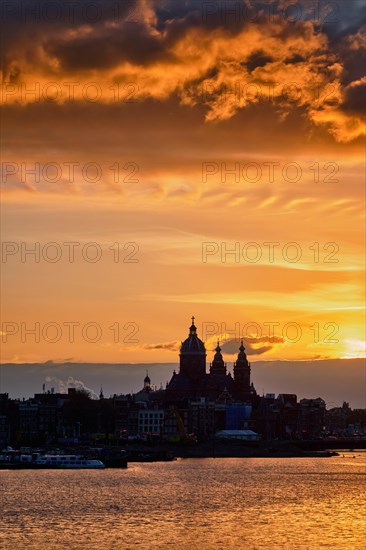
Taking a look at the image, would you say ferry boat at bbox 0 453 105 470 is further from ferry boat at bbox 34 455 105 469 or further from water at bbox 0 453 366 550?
water at bbox 0 453 366 550

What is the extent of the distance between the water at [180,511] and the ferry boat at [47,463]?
517 inches

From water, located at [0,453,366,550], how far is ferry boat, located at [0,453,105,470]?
1312 centimetres

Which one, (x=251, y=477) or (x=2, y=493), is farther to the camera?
(x=251, y=477)

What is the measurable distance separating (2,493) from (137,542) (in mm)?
42128

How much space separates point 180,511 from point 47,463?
250 feet

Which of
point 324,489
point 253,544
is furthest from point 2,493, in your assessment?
point 253,544

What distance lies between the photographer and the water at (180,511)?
81000 mm

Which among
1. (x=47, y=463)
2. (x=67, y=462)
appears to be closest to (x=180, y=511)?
(x=67, y=462)

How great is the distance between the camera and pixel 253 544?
3132 inches

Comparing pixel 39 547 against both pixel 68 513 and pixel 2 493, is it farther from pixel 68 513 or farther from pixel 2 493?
pixel 2 493

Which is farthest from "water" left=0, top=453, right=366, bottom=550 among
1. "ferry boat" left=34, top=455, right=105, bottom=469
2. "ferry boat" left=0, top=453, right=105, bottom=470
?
"ferry boat" left=0, top=453, right=105, bottom=470

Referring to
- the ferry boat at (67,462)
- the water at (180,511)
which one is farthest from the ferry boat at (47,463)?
the water at (180,511)

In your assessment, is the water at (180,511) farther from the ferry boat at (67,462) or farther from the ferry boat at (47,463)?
the ferry boat at (47,463)

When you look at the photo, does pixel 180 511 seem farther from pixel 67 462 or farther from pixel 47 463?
pixel 47 463
